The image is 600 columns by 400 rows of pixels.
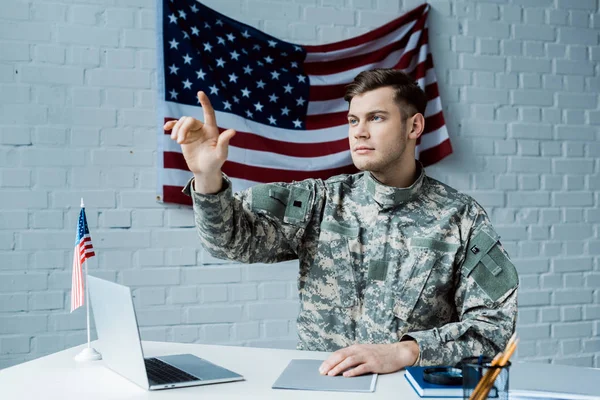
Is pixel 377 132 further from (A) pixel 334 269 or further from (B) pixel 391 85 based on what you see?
(A) pixel 334 269

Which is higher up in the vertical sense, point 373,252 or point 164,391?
point 373,252

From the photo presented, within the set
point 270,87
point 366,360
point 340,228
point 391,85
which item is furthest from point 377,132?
point 270,87

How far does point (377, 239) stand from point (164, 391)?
2.60 feet

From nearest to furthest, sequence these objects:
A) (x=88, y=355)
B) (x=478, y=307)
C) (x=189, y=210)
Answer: (x=88, y=355), (x=478, y=307), (x=189, y=210)

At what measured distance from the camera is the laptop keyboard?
1.21 meters

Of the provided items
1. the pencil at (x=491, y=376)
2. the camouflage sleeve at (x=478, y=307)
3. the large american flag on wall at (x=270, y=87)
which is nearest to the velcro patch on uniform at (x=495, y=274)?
the camouflage sleeve at (x=478, y=307)

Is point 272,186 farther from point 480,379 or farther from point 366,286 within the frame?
point 480,379

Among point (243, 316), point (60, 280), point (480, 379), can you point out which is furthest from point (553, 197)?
point (480, 379)

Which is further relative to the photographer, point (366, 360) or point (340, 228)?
point (340, 228)

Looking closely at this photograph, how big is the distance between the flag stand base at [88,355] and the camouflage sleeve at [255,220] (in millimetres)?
378

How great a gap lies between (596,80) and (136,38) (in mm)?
2247

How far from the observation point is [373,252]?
175 cm

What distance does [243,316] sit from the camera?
273cm

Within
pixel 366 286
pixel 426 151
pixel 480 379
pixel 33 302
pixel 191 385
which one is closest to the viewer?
pixel 480 379
